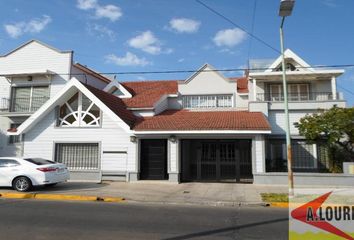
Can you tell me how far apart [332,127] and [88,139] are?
43.2 ft

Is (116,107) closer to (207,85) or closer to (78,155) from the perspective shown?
(78,155)

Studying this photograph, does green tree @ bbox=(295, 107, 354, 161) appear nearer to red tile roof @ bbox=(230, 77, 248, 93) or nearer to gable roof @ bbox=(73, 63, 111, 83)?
red tile roof @ bbox=(230, 77, 248, 93)

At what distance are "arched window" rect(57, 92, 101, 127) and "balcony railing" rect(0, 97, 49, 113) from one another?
15.6 feet

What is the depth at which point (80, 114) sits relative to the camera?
1853cm

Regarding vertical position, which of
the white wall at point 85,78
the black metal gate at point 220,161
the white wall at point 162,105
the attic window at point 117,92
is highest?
the white wall at point 85,78

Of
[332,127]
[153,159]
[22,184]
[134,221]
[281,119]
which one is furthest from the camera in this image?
[281,119]

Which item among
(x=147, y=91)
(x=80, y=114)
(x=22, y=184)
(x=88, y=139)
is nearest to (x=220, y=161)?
(x=88, y=139)

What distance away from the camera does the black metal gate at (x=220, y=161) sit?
688 inches

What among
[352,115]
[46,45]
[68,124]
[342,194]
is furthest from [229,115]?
[46,45]

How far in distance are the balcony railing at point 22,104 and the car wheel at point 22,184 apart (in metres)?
10.2

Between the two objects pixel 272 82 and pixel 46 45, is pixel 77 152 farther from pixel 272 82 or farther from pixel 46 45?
pixel 272 82

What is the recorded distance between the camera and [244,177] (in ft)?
57.2

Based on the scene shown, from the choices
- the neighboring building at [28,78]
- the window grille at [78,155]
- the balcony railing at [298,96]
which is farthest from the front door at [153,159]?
the neighboring building at [28,78]

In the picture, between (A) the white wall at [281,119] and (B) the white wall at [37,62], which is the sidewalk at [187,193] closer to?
(A) the white wall at [281,119]
